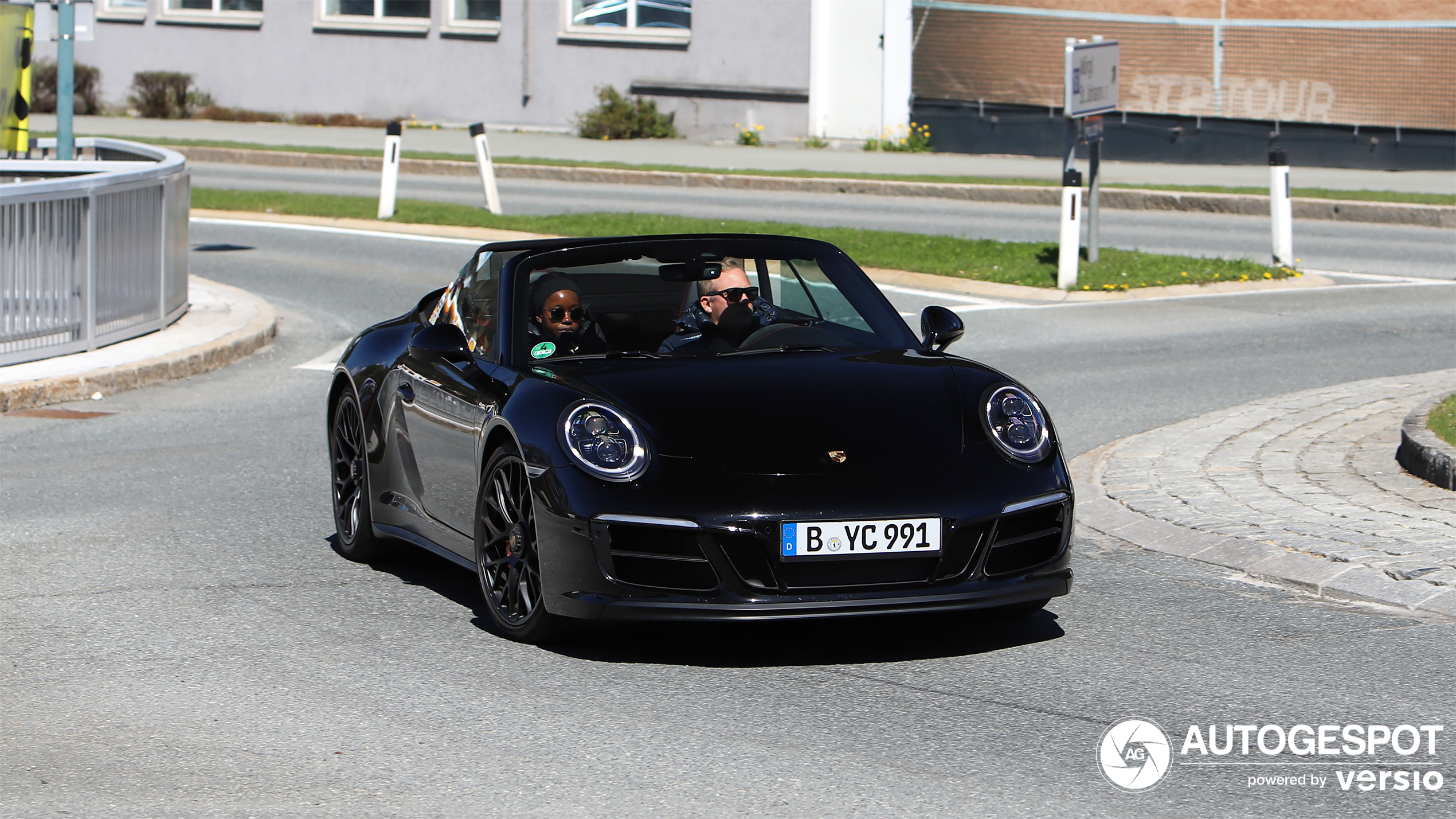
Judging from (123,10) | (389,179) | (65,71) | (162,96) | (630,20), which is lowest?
(389,179)

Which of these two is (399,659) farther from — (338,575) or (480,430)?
(338,575)

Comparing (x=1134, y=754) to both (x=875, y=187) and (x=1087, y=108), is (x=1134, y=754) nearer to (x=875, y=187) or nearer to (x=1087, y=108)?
(x=1087, y=108)

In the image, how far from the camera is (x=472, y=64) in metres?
35.9

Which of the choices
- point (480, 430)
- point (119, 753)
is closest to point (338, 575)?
point (480, 430)

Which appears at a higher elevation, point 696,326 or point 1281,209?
point 1281,209

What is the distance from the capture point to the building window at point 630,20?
34.2 meters

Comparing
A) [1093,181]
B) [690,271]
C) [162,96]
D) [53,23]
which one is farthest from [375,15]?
[690,271]

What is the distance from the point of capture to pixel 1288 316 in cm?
1415

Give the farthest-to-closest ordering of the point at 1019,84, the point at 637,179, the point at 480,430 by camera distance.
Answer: the point at 1019,84
the point at 637,179
the point at 480,430

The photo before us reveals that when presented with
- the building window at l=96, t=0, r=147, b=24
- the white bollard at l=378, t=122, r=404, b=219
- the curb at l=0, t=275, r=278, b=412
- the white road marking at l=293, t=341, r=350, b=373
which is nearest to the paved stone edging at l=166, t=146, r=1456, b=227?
the white bollard at l=378, t=122, r=404, b=219

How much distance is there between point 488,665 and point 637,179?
69.3ft

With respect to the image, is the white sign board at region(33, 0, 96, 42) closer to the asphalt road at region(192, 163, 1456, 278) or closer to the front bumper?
the asphalt road at region(192, 163, 1456, 278)

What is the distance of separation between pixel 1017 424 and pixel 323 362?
7655 millimetres

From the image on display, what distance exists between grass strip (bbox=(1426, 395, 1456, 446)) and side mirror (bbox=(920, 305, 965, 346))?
108 inches
